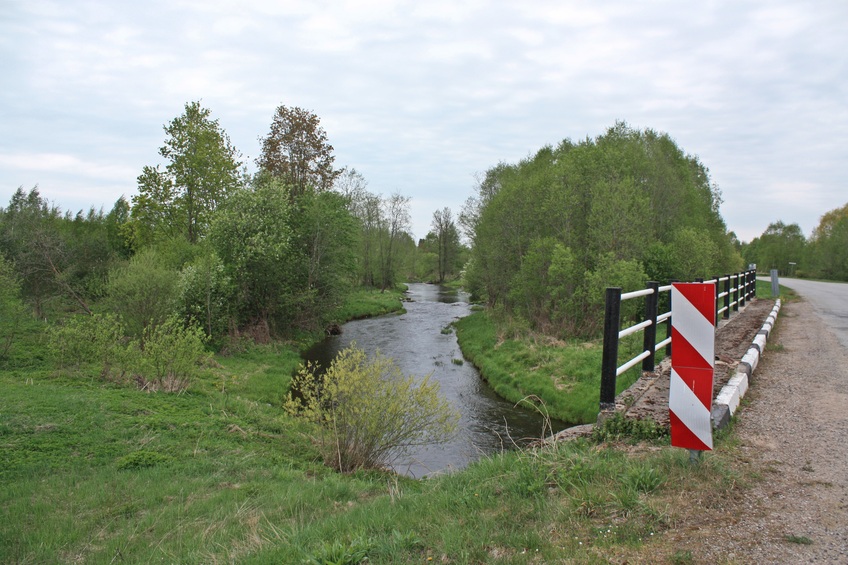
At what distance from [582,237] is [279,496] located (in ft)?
59.2

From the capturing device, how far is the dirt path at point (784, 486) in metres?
2.52

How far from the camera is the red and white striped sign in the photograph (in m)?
3.33

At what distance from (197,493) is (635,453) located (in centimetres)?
486

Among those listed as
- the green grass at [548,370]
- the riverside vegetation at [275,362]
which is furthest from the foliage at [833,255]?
the green grass at [548,370]

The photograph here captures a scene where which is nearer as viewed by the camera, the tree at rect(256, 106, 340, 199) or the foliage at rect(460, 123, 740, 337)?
the foliage at rect(460, 123, 740, 337)

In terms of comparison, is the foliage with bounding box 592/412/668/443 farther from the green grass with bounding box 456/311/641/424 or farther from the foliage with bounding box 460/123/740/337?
the foliage with bounding box 460/123/740/337

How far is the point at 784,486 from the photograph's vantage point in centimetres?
321

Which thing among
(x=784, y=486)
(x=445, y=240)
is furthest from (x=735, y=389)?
(x=445, y=240)

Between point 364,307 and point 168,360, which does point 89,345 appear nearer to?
point 168,360

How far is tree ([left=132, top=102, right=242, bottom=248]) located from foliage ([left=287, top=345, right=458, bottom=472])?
68.8 feet

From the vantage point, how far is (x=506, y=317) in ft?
79.2

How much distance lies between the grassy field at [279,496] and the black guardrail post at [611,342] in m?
0.42

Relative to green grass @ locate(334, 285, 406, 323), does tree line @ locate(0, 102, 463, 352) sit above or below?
above

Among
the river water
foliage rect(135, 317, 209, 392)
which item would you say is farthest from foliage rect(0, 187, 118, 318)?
the river water
